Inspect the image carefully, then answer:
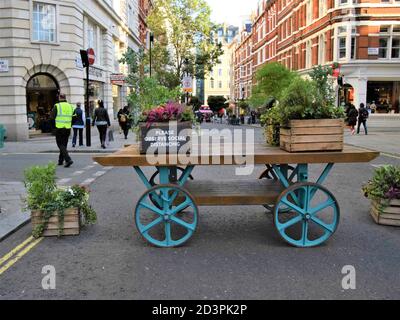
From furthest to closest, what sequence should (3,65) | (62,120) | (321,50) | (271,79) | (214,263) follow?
(321,50) → (271,79) → (3,65) → (62,120) → (214,263)

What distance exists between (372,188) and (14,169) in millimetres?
9290

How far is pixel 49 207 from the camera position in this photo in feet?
18.7

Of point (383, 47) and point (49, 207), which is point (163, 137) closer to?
point (49, 207)

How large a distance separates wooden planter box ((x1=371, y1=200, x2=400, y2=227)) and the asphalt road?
6.4 inches

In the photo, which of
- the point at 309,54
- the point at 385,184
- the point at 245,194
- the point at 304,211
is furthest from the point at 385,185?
the point at 309,54

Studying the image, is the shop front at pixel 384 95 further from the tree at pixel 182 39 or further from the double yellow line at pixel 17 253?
the double yellow line at pixel 17 253

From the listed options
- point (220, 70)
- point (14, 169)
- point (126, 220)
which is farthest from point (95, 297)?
point (220, 70)

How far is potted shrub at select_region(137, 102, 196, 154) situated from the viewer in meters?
5.13

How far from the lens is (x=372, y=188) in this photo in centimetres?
634

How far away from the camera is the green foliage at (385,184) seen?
6.02m

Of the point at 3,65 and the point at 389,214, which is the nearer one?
the point at 389,214

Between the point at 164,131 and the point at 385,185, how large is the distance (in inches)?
123

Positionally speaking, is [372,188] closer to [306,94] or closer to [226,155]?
[306,94]

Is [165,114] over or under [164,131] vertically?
over
